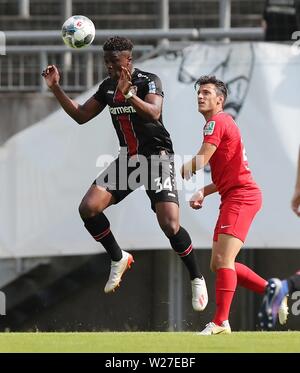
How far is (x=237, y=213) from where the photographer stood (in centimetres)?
1059

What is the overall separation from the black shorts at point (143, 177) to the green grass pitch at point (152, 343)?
1.31m

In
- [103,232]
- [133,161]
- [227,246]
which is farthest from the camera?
[103,232]

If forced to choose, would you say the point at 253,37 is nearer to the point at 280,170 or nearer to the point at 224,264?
the point at 280,170

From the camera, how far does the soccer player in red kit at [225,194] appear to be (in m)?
10.5

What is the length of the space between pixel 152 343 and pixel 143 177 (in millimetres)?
2051

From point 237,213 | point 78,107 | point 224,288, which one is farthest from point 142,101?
point 224,288

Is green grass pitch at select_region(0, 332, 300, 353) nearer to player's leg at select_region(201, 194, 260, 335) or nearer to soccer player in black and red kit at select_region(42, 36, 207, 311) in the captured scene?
player's leg at select_region(201, 194, 260, 335)

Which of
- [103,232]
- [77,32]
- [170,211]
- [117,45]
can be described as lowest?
[103,232]

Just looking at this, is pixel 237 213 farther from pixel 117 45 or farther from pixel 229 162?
pixel 117 45

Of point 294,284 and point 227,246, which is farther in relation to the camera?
point 227,246

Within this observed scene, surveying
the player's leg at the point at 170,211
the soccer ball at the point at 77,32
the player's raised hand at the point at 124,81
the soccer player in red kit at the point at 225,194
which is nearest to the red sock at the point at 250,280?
the soccer player in red kit at the point at 225,194

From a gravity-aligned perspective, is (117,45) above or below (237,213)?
above

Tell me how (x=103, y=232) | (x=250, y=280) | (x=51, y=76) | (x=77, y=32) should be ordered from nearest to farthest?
(x=250, y=280) → (x=51, y=76) → (x=77, y=32) → (x=103, y=232)
